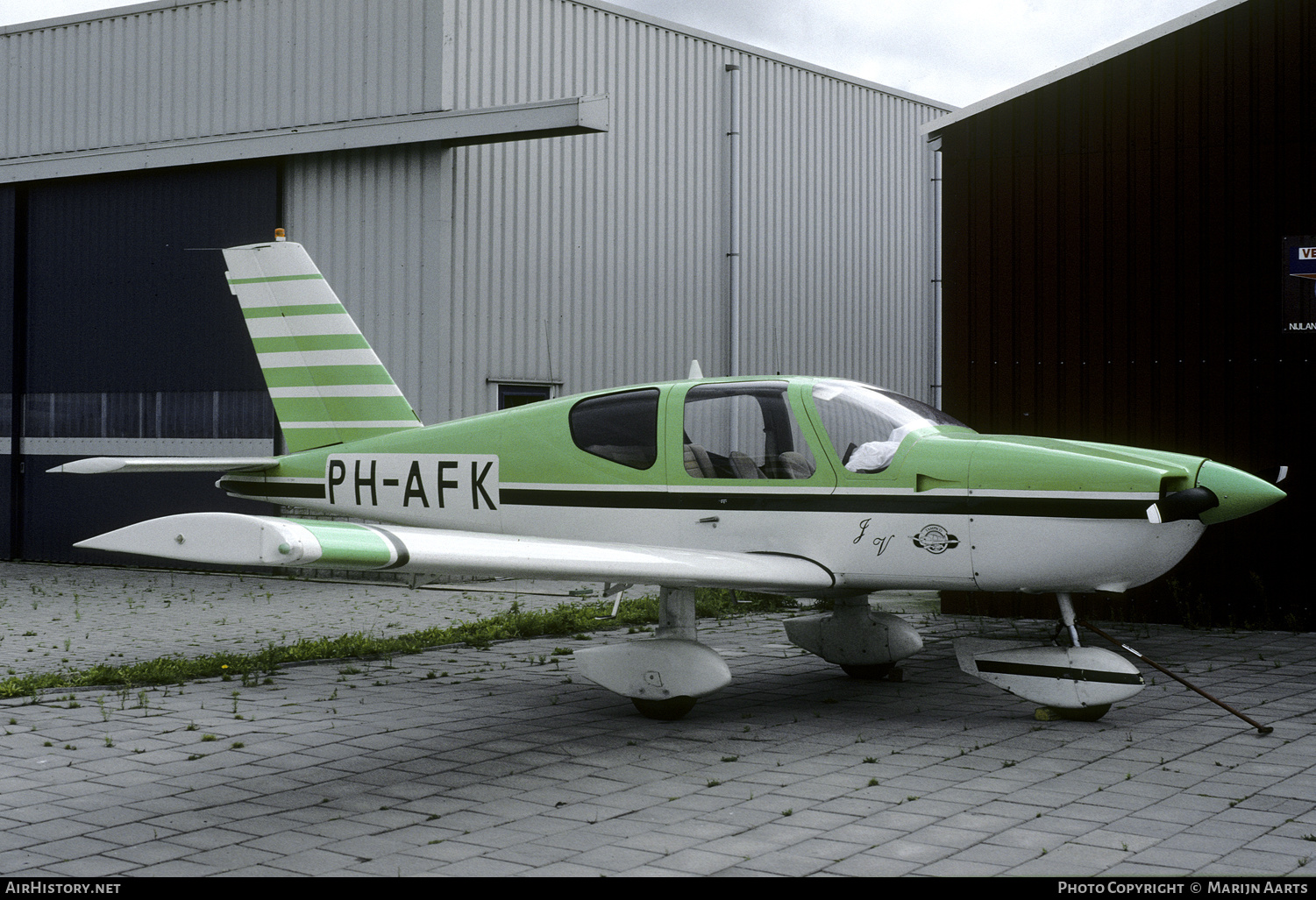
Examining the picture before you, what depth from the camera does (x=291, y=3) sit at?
13258mm

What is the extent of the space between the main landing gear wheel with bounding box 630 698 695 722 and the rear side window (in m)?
1.26

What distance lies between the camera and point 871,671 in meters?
7.36

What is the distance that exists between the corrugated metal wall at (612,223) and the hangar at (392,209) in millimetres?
33

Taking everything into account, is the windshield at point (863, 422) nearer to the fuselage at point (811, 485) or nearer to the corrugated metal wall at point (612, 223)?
the fuselage at point (811, 485)

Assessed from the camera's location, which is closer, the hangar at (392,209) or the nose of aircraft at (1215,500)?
the nose of aircraft at (1215,500)

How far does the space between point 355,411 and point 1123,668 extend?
16.2 feet

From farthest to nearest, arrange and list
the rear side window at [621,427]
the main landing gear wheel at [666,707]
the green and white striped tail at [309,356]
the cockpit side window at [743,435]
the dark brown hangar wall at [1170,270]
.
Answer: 1. the dark brown hangar wall at [1170,270]
2. the green and white striped tail at [309,356]
3. the rear side window at [621,427]
4. the cockpit side window at [743,435]
5. the main landing gear wheel at [666,707]

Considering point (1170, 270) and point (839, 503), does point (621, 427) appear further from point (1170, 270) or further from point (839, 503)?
point (1170, 270)

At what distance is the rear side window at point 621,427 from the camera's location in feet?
22.0

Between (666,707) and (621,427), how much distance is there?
61.2 inches

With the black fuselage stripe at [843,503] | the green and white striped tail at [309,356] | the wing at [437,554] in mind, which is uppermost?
the green and white striped tail at [309,356]

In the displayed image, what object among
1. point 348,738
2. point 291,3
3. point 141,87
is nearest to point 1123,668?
point 348,738

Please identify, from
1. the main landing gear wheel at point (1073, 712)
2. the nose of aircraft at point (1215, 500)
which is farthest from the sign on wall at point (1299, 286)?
the main landing gear wheel at point (1073, 712)

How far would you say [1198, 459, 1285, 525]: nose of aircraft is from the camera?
5754mm
